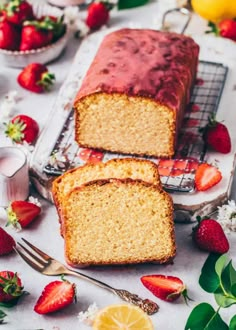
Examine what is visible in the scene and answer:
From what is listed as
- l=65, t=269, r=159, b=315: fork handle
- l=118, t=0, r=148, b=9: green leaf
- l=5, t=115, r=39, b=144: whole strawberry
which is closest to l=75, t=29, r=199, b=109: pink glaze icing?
l=5, t=115, r=39, b=144: whole strawberry

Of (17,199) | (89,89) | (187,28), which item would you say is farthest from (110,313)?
(187,28)

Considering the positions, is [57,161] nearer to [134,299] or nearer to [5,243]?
[5,243]

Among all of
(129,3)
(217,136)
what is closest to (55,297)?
(217,136)

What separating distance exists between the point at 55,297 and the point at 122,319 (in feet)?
1.19

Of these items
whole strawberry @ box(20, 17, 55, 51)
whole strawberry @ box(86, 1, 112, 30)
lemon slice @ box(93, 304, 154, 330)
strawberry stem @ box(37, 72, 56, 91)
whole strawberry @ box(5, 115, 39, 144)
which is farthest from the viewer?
whole strawberry @ box(86, 1, 112, 30)

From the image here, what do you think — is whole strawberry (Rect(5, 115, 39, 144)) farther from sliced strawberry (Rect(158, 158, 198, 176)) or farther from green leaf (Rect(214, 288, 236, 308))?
green leaf (Rect(214, 288, 236, 308))

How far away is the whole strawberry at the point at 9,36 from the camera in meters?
5.70

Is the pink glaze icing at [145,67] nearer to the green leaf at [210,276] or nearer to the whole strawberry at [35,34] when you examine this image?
the whole strawberry at [35,34]

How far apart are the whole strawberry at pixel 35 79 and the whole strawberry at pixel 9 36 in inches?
9.8

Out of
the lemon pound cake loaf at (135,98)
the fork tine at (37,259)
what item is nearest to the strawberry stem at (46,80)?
the lemon pound cake loaf at (135,98)

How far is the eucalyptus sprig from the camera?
403cm

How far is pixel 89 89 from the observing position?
4.82 metres

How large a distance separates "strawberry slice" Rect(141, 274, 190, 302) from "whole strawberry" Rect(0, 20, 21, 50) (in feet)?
7.05

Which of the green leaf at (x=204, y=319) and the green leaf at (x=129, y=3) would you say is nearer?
the green leaf at (x=204, y=319)
